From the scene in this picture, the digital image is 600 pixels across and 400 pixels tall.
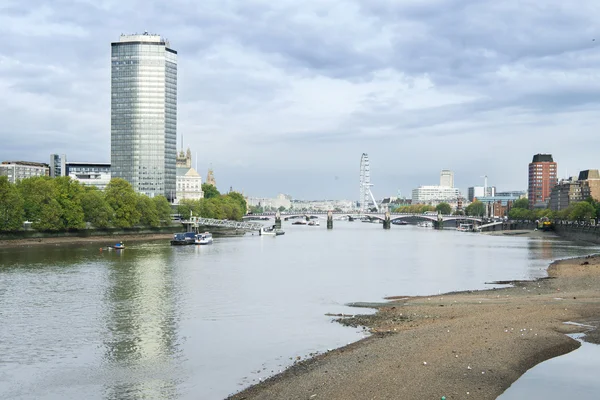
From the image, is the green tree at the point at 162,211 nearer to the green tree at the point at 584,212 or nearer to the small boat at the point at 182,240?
the small boat at the point at 182,240

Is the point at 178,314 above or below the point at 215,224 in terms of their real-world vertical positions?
below

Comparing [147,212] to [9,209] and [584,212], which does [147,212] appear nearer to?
[9,209]

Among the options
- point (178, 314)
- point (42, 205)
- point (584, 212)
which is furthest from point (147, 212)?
point (584, 212)

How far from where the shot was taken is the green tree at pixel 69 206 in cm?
9962

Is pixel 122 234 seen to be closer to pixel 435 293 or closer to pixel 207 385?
pixel 435 293

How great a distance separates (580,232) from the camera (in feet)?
435

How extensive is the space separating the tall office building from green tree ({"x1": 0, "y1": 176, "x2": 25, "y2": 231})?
351ft

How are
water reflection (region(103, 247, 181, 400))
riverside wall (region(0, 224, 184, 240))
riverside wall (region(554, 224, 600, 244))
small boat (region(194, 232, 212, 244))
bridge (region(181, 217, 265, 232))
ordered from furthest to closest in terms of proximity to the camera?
bridge (region(181, 217, 265, 232)), riverside wall (region(554, 224, 600, 244)), small boat (region(194, 232, 212, 244)), riverside wall (region(0, 224, 184, 240)), water reflection (region(103, 247, 181, 400))

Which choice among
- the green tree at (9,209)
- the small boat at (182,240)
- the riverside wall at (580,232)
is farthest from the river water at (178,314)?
the riverside wall at (580,232)

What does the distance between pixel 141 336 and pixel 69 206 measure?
3002 inches

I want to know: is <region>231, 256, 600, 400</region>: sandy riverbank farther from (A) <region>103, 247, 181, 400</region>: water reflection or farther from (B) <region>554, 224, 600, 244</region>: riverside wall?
(B) <region>554, 224, 600, 244</region>: riverside wall

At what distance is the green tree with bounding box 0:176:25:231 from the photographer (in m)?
88.6

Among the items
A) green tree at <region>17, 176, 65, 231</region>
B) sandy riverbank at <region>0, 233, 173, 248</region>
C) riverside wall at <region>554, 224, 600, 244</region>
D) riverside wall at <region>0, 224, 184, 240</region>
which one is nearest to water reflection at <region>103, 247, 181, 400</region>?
sandy riverbank at <region>0, 233, 173, 248</region>

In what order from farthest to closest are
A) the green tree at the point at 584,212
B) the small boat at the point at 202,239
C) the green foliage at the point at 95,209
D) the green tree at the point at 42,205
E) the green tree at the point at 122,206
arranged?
the green tree at the point at 584,212 < the green tree at the point at 122,206 < the green foliage at the point at 95,209 < the small boat at the point at 202,239 < the green tree at the point at 42,205
